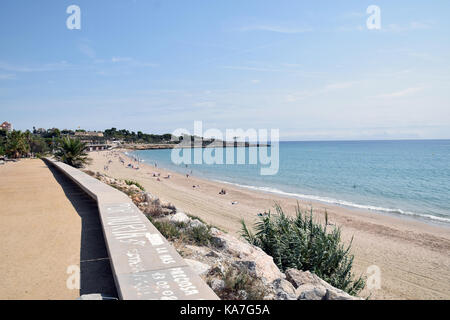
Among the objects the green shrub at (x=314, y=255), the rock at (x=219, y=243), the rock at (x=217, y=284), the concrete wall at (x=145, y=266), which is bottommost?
the green shrub at (x=314, y=255)

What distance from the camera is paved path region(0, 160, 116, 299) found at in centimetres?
321

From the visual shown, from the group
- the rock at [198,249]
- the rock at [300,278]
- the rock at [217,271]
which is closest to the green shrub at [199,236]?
the rock at [198,249]

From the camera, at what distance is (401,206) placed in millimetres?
22578

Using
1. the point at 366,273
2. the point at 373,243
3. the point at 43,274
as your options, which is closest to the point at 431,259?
the point at 373,243

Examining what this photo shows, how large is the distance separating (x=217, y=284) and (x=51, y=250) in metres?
2.77

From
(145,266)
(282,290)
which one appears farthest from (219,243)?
(145,266)

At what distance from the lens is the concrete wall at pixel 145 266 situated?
8.23 ft

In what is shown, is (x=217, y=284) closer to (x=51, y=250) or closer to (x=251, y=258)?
(x=251, y=258)

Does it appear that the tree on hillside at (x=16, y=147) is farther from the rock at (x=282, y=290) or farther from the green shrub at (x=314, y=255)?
the rock at (x=282, y=290)

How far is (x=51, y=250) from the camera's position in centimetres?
437

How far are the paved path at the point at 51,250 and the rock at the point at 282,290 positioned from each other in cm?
200

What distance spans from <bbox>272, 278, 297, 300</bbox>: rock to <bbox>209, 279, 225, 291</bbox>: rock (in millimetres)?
709

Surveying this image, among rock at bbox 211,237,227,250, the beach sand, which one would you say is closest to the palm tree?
the beach sand
